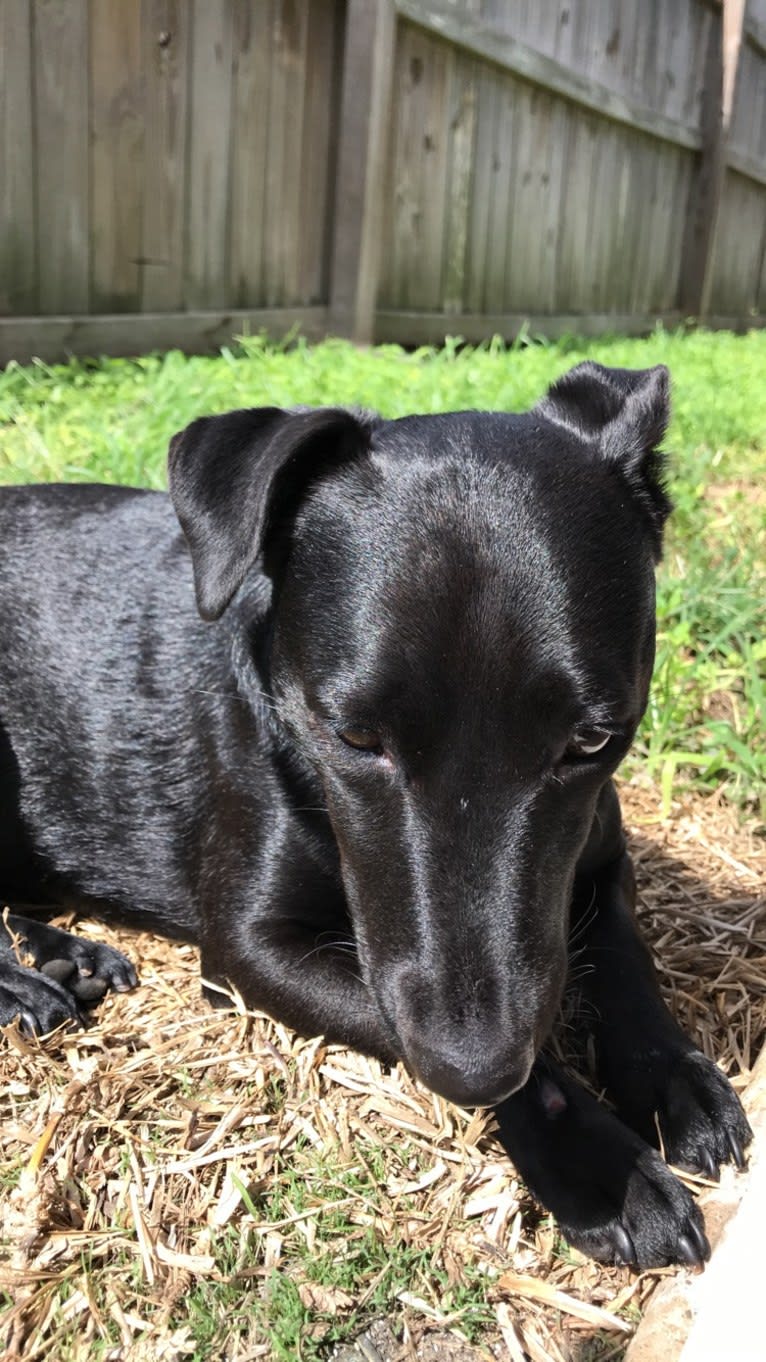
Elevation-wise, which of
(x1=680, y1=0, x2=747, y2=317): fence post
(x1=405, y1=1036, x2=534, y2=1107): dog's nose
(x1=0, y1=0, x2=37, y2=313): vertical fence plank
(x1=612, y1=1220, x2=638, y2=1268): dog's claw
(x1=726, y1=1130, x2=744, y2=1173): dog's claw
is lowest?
(x1=612, y1=1220, x2=638, y2=1268): dog's claw

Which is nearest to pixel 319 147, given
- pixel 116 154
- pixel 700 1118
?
pixel 116 154

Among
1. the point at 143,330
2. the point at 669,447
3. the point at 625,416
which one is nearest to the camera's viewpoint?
the point at 625,416

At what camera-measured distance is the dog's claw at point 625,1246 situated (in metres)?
1.87

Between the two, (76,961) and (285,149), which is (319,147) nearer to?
(285,149)

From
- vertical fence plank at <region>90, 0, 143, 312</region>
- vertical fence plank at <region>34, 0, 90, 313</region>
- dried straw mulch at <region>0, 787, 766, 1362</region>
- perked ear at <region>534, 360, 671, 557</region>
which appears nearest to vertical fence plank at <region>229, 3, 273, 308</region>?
vertical fence plank at <region>90, 0, 143, 312</region>

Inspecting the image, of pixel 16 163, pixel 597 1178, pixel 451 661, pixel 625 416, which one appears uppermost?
pixel 16 163

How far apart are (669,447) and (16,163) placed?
132 inches

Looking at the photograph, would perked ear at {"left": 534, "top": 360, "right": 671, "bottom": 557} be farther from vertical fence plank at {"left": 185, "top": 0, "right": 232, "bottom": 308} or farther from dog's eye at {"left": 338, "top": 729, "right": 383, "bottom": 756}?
vertical fence plank at {"left": 185, "top": 0, "right": 232, "bottom": 308}

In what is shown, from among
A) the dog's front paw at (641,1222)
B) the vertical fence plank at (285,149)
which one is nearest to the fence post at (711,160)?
the vertical fence plank at (285,149)

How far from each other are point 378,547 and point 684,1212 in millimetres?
1143

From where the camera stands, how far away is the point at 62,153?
20.0ft

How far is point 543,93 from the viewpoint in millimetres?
9805

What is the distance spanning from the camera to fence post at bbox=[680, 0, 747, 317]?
12.6 meters

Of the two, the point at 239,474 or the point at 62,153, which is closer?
the point at 239,474
